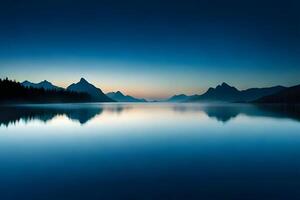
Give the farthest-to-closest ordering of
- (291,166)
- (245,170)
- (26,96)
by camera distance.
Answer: (26,96)
(291,166)
(245,170)

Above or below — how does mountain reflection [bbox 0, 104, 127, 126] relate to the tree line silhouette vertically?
below

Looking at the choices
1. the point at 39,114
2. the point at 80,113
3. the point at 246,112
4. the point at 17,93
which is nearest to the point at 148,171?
the point at 39,114

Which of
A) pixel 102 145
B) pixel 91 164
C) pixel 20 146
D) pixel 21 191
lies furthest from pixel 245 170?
pixel 20 146

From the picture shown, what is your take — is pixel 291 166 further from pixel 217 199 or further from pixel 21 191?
pixel 21 191

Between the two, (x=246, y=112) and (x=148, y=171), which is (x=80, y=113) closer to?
(x=246, y=112)

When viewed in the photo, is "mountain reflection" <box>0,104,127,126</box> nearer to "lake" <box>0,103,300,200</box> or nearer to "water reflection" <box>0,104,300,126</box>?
"water reflection" <box>0,104,300,126</box>

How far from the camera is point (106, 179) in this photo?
1134cm

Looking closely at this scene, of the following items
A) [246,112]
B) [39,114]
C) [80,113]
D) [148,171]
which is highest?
[39,114]

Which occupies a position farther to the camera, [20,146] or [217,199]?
[20,146]

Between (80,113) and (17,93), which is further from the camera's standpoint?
(17,93)

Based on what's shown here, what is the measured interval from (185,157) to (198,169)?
9.98 ft

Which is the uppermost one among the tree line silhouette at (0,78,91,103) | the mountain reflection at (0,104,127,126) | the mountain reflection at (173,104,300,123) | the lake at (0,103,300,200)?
the tree line silhouette at (0,78,91,103)

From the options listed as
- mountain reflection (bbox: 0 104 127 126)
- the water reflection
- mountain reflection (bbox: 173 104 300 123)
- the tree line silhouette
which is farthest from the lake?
the tree line silhouette

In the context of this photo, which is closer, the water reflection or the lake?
the lake
